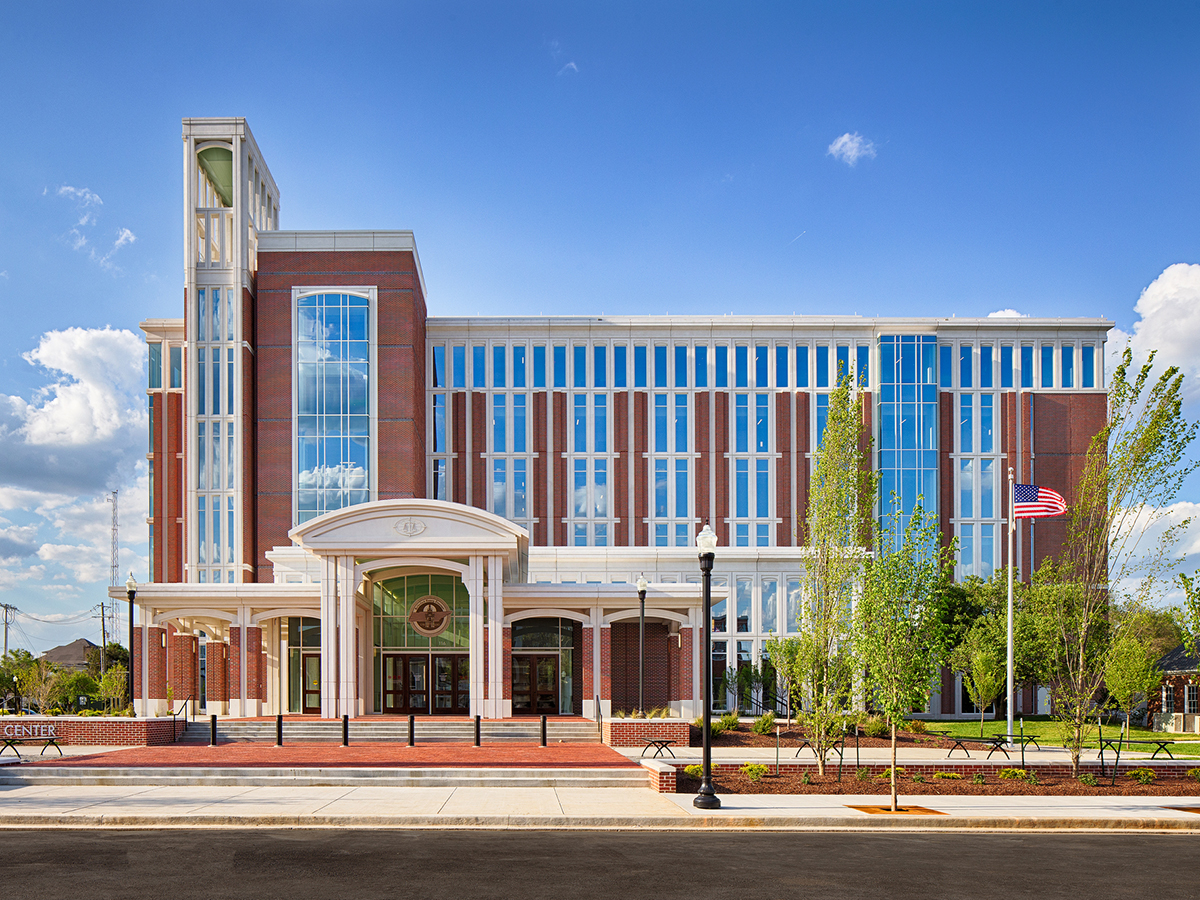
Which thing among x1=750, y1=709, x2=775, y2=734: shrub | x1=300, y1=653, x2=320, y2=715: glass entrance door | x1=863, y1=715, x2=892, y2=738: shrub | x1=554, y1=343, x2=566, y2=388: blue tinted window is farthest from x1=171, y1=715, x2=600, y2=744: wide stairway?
→ x1=554, y1=343, x2=566, y2=388: blue tinted window

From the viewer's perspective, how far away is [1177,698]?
52031mm

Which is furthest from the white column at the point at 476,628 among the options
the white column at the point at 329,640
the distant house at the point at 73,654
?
the distant house at the point at 73,654

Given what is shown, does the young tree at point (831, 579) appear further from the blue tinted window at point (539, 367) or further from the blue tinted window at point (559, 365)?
the blue tinted window at point (539, 367)

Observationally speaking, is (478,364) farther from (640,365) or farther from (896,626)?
(896,626)

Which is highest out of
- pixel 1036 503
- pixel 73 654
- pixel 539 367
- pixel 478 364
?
pixel 478 364

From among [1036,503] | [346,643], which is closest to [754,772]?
[346,643]

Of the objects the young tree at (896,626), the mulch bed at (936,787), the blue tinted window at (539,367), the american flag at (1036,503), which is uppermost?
the blue tinted window at (539,367)

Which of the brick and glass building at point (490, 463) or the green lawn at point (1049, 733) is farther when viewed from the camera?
the brick and glass building at point (490, 463)

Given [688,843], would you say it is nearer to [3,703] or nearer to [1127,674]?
[1127,674]

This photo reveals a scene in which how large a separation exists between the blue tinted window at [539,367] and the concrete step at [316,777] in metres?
39.2

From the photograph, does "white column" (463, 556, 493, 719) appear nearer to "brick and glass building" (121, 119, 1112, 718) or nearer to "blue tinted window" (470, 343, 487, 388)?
"brick and glass building" (121, 119, 1112, 718)

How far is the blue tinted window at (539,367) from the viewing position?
58.6 meters

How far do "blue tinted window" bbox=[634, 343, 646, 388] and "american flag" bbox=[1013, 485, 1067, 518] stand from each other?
90.1 feet

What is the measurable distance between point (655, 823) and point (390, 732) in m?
15.3
